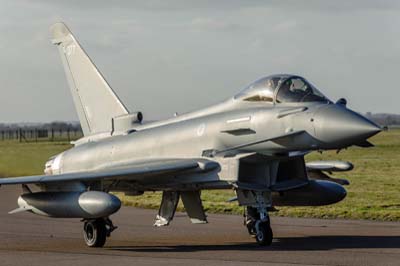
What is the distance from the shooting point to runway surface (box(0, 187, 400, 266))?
14.5 m

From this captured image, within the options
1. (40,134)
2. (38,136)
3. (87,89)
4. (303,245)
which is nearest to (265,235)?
(303,245)

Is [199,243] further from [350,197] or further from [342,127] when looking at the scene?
[350,197]

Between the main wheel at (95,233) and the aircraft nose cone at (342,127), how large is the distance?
429 cm

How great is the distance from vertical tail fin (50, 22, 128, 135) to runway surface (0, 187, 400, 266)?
233 centimetres

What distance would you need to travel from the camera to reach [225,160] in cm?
1669

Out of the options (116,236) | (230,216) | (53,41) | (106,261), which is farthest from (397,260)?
(53,41)

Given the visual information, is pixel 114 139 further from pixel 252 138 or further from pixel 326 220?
pixel 326 220

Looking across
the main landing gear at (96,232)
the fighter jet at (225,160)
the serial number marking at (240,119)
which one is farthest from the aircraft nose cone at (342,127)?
the main landing gear at (96,232)

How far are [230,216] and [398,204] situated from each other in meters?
4.38

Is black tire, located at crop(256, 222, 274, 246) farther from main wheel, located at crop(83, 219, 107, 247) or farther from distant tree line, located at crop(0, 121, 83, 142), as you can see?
distant tree line, located at crop(0, 121, 83, 142)

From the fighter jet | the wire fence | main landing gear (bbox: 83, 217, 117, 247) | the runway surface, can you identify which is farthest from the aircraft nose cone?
the wire fence

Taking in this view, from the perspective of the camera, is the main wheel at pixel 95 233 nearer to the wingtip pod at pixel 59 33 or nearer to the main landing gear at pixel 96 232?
the main landing gear at pixel 96 232

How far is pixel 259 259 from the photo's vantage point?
47.6ft

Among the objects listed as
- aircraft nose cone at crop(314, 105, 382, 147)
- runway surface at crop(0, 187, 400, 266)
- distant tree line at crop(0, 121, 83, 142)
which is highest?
aircraft nose cone at crop(314, 105, 382, 147)
